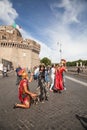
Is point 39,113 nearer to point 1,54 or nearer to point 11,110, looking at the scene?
point 11,110

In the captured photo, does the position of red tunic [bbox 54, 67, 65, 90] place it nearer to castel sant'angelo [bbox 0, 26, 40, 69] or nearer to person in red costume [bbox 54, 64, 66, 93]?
person in red costume [bbox 54, 64, 66, 93]

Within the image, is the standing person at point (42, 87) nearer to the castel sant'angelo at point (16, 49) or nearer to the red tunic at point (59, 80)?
the red tunic at point (59, 80)

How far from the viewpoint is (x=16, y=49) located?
99500 mm

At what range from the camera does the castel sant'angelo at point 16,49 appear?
96125mm

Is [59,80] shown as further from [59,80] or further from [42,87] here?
[42,87]

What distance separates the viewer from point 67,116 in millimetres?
6617

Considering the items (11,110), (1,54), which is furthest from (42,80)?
(1,54)

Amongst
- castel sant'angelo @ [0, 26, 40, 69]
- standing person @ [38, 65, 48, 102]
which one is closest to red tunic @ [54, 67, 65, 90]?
standing person @ [38, 65, 48, 102]

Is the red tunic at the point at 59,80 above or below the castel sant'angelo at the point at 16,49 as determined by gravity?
below

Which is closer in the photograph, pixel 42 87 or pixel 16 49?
pixel 42 87

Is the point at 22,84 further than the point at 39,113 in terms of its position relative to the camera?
Yes

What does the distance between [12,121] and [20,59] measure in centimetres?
9370

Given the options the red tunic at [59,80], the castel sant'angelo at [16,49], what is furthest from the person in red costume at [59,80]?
the castel sant'angelo at [16,49]

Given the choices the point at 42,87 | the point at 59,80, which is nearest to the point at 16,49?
the point at 59,80
